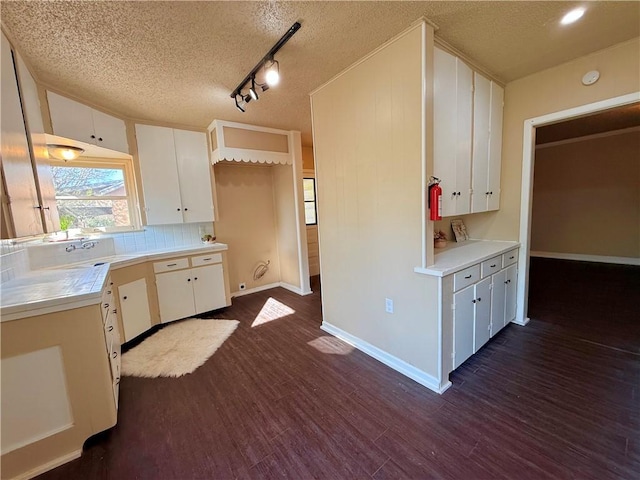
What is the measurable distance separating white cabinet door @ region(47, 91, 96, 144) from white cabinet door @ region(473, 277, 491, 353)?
156 inches

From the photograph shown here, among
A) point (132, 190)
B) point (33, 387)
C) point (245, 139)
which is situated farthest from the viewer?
point (245, 139)

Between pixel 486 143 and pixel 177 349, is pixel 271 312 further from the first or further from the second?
pixel 486 143

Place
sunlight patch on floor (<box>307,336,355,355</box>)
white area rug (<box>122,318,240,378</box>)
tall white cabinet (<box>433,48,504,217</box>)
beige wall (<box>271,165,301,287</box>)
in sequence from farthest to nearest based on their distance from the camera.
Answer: beige wall (<box>271,165,301,287</box>), sunlight patch on floor (<box>307,336,355,355</box>), white area rug (<box>122,318,240,378</box>), tall white cabinet (<box>433,48,504,217</box>)

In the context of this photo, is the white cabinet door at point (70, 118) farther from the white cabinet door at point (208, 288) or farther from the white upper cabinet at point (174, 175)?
the white cabinet door at point (208, 288)

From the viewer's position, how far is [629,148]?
4.79 meters

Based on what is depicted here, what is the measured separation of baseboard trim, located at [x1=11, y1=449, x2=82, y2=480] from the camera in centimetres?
138

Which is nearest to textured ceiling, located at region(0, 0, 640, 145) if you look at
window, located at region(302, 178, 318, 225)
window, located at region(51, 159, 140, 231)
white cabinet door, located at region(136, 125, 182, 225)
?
white cabinet door, located at region(136, 125, 182, 225)

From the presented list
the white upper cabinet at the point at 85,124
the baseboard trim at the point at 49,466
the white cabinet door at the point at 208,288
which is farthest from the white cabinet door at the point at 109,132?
the baseboard trim at the point at 49,466

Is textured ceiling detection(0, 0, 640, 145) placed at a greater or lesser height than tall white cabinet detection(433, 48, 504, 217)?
greater

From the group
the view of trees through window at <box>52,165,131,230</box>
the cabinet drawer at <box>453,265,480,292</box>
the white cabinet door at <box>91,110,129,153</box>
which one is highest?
the white cabinet door at <box>91,110,129,153</box>

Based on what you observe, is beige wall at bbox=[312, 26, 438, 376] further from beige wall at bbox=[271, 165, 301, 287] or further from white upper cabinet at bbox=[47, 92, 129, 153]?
white upper cabinet at bbox=[47, 92, 129, 153]

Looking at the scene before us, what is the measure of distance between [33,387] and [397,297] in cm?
232

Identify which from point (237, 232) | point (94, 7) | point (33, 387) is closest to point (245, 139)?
point (237, 232)

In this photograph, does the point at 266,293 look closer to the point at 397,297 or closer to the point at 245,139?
the point at 245,139
